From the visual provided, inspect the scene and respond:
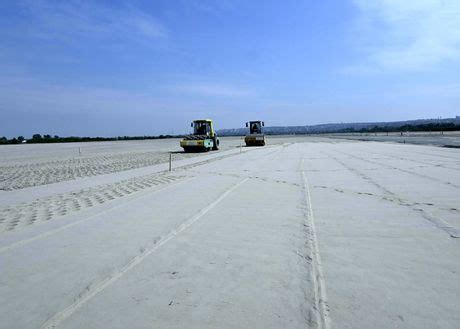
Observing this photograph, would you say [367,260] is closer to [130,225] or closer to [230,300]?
[230,300]

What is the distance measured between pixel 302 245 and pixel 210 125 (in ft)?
99.9

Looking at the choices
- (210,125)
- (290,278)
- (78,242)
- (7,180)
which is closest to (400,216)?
(290,278)

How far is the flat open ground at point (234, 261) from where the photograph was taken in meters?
3.46

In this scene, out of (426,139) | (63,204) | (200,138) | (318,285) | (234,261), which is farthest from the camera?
(426,139)

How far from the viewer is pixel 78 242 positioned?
5.98 m

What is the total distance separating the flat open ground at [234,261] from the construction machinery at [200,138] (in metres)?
24.3

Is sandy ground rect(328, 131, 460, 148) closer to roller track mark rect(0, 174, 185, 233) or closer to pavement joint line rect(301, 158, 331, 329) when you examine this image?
roller track mark rect(0, 174, 185, 233)

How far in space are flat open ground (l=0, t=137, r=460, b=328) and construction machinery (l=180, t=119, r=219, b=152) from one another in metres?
24.3

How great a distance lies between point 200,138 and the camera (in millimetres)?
34125

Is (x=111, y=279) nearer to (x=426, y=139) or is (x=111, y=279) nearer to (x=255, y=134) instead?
(x=255, y=134)

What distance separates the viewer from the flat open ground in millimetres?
3465

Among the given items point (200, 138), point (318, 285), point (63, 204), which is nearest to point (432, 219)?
point (318, 285)

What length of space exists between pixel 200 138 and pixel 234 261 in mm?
29548

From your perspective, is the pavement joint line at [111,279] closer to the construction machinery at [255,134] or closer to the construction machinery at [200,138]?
the construction machinery at [200,138]
